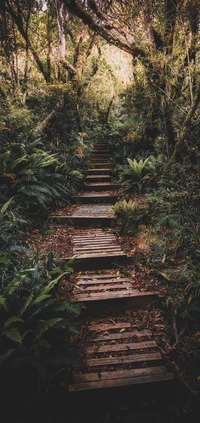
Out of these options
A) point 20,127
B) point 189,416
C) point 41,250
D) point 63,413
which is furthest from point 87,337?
point 20,127

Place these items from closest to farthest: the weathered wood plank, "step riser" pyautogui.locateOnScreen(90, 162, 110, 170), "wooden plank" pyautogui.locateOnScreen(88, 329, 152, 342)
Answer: "wooden plank" pyautogui.locateOnScreen(88, 329, 152, 342)
the weathered wood plank
"step riser" pyautogui.locateOnScreen(90, 162, 110, 170)

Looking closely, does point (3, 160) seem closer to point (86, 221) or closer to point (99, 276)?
point (86, 221)

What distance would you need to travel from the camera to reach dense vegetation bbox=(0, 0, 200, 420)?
2426 mm

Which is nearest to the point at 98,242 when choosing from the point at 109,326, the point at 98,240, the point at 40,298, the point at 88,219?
the point at 98,240

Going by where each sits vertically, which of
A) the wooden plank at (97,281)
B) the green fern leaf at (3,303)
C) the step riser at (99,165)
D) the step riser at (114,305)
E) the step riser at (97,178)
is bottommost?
the step riser at (114,305)

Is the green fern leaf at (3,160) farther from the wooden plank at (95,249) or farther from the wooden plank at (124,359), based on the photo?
the wooden plank at (124,359)

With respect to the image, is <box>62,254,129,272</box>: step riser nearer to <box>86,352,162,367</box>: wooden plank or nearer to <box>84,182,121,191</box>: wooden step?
<box>86,352,162,367</box>: wooden plank

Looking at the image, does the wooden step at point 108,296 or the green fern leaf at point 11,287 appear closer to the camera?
the green fern leaf at point 11,287

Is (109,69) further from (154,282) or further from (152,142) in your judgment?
(154,282)

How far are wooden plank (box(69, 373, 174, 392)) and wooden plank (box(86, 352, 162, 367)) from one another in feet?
0.55

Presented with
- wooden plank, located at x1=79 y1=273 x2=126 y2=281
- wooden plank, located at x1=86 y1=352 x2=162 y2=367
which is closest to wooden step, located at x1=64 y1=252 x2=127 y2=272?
wooden plank, located at x1=79 y1=273 x2=126 y2=281

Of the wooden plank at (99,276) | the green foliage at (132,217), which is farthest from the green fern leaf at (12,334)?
the green foliage at (132,217)

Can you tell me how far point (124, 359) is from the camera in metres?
2.41

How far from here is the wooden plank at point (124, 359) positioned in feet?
7.77
